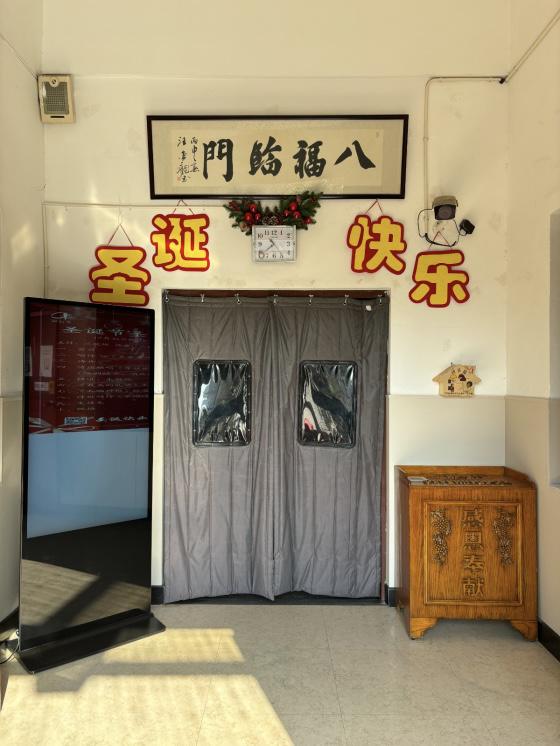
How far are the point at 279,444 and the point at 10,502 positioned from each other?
1.60m

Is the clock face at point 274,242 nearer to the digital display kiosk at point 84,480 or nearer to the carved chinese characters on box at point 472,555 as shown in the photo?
the digital display kiosk at point 84,480

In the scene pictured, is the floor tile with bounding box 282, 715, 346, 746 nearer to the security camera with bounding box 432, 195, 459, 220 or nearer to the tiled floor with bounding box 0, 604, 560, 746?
the tiled floor with bounding box 0, 604, 560, 746

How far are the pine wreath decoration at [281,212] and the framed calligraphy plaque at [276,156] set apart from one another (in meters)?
0.08

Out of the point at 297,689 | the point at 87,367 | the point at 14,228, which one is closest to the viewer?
the point at 297,689

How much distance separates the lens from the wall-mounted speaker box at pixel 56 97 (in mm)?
3299

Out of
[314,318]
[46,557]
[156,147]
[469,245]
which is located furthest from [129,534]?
[469,245]

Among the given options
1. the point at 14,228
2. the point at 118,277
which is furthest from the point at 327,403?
the point at 14,228

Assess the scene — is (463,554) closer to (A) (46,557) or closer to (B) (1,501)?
(A) (46,557)

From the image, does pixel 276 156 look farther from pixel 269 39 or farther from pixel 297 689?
pixel 297 689

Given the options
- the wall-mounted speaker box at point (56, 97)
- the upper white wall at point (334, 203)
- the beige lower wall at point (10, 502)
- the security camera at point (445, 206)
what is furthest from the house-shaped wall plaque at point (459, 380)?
the wall-mounted speaker box at point (56, 97)

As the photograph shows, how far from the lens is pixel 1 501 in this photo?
2.90 m

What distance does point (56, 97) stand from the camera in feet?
10.9

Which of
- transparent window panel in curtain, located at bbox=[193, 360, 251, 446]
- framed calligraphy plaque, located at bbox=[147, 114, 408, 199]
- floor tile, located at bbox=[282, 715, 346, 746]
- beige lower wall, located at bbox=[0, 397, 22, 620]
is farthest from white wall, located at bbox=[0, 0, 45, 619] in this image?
floor tile, located at bbox=[282, 715, 346, 746]

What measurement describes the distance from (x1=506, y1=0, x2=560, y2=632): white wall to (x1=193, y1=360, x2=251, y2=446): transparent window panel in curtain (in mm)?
1682
